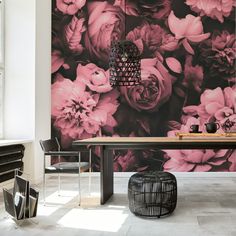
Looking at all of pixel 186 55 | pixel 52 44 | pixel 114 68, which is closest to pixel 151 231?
pixel 114 68

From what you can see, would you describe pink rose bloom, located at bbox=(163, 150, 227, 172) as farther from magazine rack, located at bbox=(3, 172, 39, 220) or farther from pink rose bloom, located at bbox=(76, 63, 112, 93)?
magazine rack, located at bbox=(3, 172, 39, 220)

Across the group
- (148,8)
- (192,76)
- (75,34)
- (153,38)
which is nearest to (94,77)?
(75,34)

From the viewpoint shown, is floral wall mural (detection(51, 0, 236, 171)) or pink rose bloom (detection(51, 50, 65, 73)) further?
pink rose bloom (detection(51, 50, 65, 73))

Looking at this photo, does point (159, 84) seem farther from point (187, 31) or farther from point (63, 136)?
point (63, 136)

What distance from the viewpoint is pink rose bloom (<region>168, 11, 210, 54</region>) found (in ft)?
17.3

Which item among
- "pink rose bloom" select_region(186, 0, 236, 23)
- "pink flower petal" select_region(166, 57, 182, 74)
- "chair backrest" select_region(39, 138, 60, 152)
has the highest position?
"pink rose bloom" select_region(186, 0, 236, 23)

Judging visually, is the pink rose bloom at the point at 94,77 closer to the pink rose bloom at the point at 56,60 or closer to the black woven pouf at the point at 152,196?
the pink rose bloom at the point at 56,60

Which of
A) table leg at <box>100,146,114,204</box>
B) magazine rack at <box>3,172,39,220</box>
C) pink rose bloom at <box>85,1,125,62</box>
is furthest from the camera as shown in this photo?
pink rose bloom at <box>85,1,125,62</box>

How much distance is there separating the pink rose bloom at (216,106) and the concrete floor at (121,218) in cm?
134

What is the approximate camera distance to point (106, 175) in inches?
145

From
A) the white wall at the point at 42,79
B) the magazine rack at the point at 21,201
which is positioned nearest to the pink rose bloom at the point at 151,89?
the white wall at the point at 42,79

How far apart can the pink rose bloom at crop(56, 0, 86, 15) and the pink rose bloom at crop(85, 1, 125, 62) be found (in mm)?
164

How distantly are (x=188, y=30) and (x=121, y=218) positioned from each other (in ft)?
11.2

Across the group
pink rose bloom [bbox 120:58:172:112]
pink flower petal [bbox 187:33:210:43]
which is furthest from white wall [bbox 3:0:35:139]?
pink flower petal [bbox 187:33:210:43]
